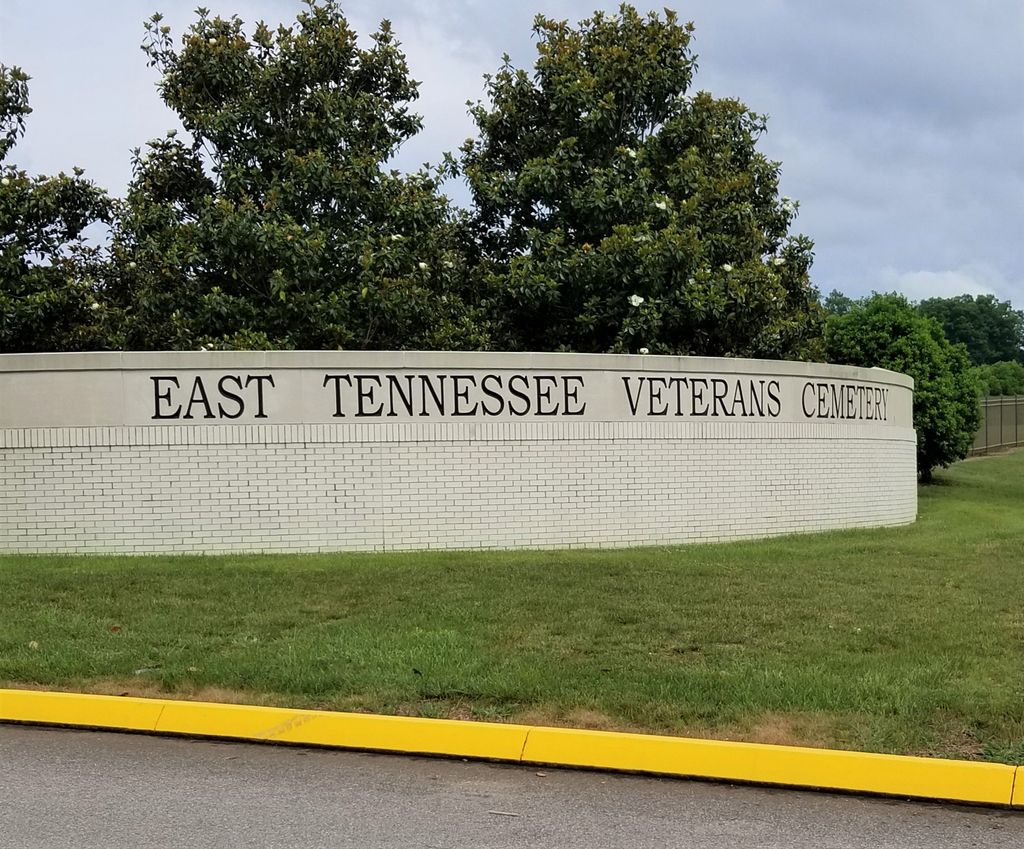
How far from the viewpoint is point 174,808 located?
14.9 feet

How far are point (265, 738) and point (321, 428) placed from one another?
6189 mm

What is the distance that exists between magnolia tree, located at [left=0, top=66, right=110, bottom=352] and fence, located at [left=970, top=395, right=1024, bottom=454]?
2932 centimetres

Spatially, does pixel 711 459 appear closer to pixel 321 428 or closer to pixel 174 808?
pixel 321 428

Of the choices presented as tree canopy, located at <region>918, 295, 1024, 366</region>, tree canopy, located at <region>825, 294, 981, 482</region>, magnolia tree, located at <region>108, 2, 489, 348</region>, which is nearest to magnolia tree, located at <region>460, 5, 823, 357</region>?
magnolia tree, located at <region>108, 2, 489, 348</region>

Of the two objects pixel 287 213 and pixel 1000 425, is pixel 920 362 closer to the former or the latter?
pixel 287 213

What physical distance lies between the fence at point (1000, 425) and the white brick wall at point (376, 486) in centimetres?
2644

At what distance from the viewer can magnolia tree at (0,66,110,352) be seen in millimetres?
15102

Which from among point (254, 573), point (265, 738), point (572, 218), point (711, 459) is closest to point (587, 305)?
point (572, 218)

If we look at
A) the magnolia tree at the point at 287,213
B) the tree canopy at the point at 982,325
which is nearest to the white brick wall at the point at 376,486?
the magnolia tree at the point at 287,213

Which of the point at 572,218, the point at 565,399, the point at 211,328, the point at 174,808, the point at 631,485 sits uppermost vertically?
the point at 572,218

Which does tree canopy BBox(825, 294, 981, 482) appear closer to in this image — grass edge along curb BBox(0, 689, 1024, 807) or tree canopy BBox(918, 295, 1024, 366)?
grass edge along curb BBox(0, 689, 1024, 807)

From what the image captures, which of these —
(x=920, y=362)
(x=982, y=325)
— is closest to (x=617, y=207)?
(x=920, y=362)

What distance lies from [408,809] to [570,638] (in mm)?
2656

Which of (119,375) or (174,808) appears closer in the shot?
(174,808)
